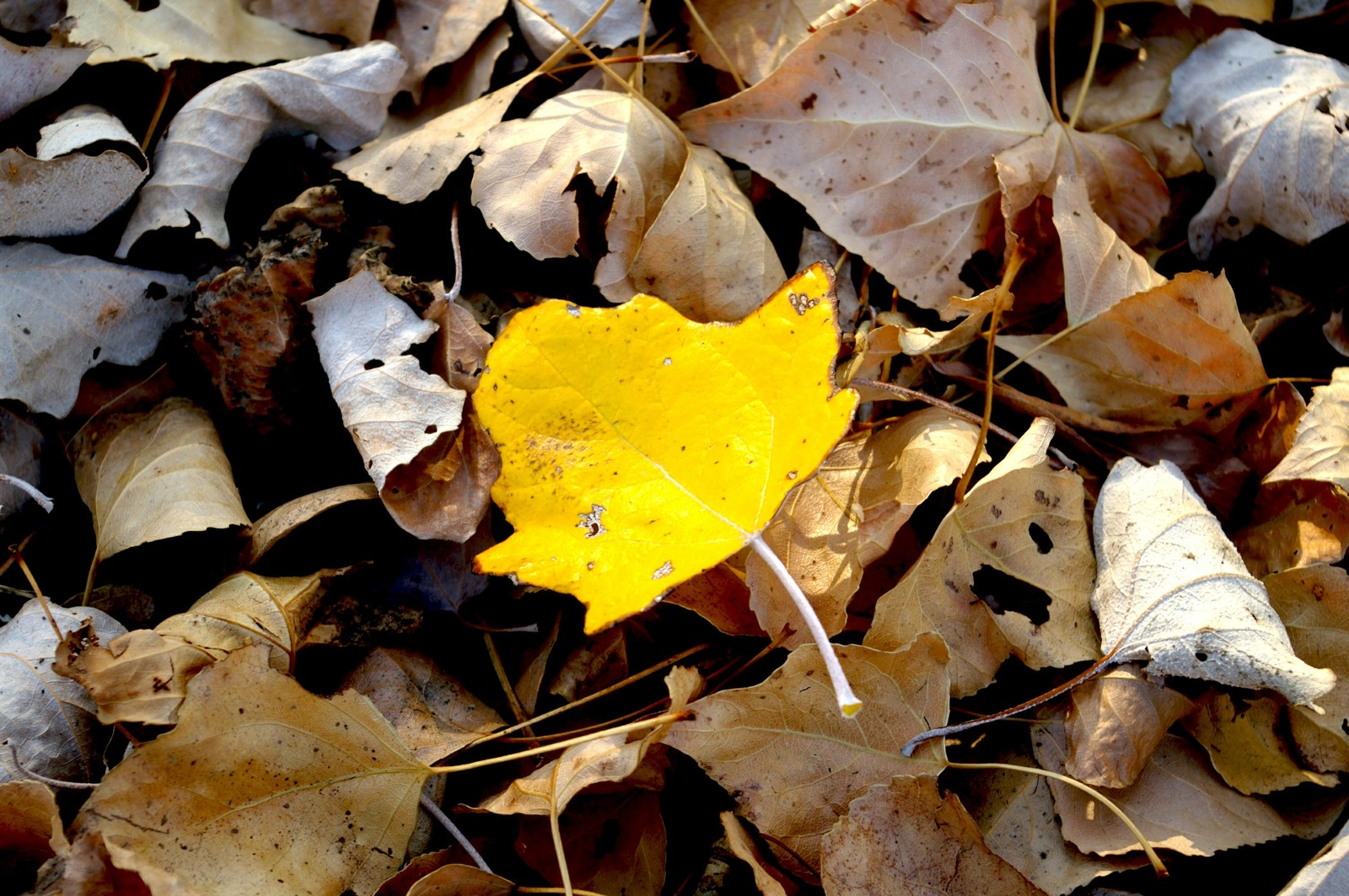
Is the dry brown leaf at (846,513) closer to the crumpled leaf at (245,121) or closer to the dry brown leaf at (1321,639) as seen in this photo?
the dry brown leaf at (1321,639)

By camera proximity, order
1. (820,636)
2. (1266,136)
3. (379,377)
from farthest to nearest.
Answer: (1266,136) → (379,377) → (820,636)

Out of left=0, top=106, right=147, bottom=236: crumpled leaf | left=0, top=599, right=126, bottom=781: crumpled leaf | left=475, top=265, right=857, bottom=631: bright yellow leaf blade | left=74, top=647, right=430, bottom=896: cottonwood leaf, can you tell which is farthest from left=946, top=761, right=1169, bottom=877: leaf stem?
left=0, top=106, right=147, bottom=236: crumpled leaf

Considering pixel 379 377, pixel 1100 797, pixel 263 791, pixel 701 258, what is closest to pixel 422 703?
pixel 263 791

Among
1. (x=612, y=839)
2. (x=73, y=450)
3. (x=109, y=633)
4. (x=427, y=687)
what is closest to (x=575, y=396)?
(x=427, y=687)

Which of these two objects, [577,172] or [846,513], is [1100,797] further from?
[577,172]

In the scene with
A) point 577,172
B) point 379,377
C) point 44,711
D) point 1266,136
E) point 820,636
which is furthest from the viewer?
point 1266,136

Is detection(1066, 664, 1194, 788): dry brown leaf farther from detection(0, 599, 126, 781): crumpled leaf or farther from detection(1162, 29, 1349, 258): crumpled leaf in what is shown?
detection(0, 599, 126, 781): crumpled leaf

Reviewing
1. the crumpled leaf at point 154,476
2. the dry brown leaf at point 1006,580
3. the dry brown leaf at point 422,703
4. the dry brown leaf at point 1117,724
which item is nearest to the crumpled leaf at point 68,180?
the crumpled leaf at point 154,476
